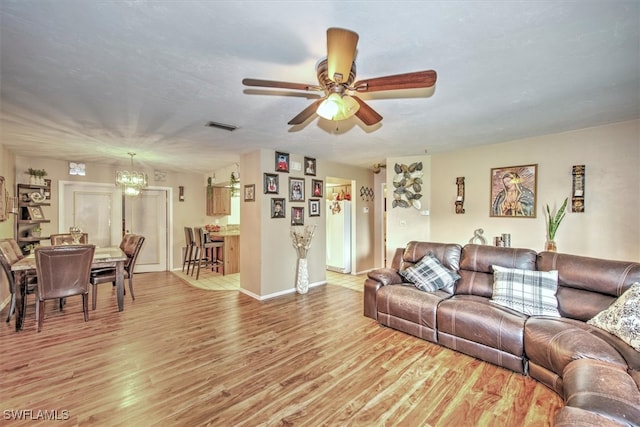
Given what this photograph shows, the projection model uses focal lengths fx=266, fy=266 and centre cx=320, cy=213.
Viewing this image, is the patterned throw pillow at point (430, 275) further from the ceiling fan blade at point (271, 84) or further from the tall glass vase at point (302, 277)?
the ceiling fan blade at point (271, 84)

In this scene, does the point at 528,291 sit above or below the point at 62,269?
below

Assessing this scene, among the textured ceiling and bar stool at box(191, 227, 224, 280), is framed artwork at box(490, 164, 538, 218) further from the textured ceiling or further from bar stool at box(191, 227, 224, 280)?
bar stool at box(191, 227, 224, 280)

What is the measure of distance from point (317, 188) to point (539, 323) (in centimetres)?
360

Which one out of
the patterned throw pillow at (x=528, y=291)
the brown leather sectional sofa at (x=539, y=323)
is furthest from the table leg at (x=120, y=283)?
the patterned throw pillow at (x=528, y=291)

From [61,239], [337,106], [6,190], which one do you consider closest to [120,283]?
[61,239]

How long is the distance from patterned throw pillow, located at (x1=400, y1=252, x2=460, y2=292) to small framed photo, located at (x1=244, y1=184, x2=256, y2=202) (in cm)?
256

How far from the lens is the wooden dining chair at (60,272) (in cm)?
293

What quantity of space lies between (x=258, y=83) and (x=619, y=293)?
3.20 metres

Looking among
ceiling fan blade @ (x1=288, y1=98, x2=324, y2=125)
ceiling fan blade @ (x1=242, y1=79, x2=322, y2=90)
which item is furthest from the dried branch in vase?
ceiling fan blade @ (x1=242, y1=79, x2=322, y2=90)

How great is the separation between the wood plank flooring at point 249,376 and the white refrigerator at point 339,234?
2.56m

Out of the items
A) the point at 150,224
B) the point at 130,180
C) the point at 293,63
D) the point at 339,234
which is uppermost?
the point at 293,63

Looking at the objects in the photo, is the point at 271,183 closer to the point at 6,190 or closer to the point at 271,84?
the point at 271,84

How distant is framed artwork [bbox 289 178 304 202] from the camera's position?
4527 mm

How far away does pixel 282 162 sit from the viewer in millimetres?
4398
